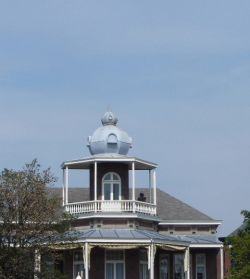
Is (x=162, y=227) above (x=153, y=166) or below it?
below

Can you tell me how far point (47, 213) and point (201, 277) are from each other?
2132 centimetres

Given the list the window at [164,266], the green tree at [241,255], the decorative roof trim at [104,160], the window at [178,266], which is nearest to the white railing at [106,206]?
the decorative roof trim at [104,160]

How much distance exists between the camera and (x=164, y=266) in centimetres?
5412

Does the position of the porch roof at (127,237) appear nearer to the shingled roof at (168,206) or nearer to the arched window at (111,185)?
the shingled roof at (168,206)

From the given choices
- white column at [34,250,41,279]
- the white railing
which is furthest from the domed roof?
white column at [34,250,41,279]

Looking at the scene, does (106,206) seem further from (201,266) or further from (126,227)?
(201,266)

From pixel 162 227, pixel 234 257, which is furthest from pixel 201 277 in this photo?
pixel 234 257

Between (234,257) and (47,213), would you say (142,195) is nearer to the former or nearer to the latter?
(234,257)

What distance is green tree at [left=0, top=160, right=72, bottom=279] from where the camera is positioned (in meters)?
35.3

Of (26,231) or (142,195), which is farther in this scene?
(142,195)

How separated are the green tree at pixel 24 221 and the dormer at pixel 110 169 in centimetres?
1474

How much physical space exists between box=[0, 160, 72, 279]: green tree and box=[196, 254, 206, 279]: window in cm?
2016

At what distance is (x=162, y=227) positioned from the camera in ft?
178

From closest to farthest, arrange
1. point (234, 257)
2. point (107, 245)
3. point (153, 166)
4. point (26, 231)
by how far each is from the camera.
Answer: point (26, 231) → point (234, 257) → point (107, 245) → point (153, 166)
